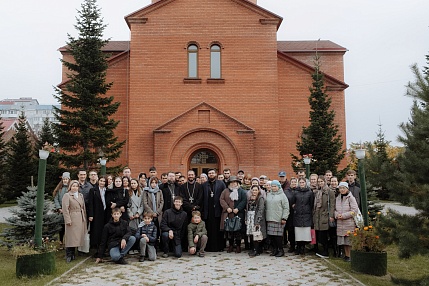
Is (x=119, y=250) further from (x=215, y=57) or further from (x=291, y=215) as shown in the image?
(x=215, y=57)

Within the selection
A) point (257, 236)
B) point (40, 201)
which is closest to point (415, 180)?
point (257, 236)

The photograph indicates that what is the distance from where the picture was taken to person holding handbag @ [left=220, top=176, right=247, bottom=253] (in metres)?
10.0

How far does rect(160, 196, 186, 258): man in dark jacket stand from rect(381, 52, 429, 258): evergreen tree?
5195 mm

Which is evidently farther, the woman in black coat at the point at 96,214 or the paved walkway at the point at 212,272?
the woman in black coat at the point at 96,214

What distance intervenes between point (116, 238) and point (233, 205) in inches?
116

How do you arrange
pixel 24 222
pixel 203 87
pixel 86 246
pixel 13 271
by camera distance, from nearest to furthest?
pixel 13 271 → pixel 24 222 → pixel 86 246 → pixel 203 87

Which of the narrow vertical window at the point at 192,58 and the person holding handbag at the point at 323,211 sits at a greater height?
the narrow vertical window at the point at 192,58

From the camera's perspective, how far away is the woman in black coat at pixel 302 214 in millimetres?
9609

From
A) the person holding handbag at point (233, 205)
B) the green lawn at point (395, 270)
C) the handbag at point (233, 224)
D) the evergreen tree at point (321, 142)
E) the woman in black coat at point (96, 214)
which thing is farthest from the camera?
the evergreen tree at point (321, 142)

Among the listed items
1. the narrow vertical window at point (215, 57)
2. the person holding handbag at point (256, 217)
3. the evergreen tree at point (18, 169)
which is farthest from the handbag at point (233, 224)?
the evergreen tree at point (18, 169)

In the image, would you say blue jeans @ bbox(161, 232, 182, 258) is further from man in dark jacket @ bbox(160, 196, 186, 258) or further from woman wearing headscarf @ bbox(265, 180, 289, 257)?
woman wearing headscarf @ bbox(265, 180, 289, 257)

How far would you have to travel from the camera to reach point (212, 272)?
25.7 ft

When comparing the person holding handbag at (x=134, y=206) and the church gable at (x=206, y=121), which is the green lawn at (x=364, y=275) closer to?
the person holding handbag at (x=134, y=206)

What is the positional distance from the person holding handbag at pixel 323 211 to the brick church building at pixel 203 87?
8.65 meters
